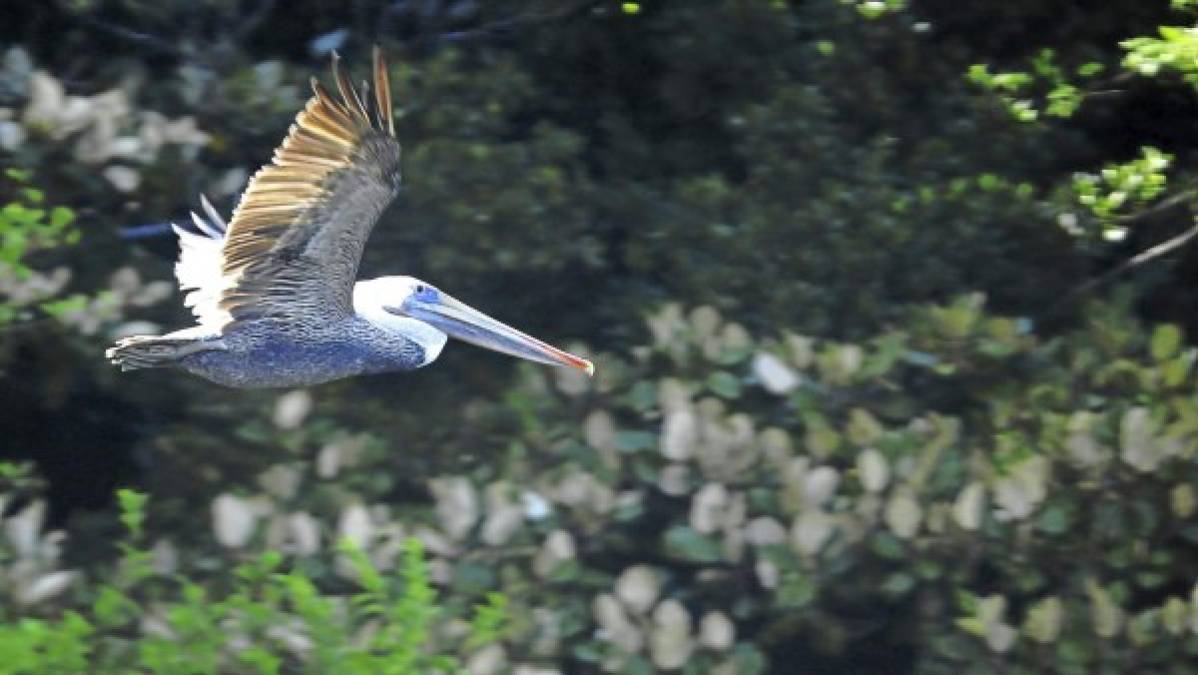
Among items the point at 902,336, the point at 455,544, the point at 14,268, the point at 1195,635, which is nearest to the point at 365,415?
the point at 455,544

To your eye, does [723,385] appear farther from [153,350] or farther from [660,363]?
[153,350]

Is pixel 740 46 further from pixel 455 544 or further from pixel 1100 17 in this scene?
pixel 455 544

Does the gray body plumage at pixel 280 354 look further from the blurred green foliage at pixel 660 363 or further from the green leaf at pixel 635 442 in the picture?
the green leaf at pixel 635 442

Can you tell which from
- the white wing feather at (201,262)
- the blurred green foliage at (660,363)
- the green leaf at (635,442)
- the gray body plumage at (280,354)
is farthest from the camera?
the green leaf at (635,442)

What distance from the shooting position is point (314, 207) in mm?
4086

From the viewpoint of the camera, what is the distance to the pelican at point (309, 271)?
4.07 m

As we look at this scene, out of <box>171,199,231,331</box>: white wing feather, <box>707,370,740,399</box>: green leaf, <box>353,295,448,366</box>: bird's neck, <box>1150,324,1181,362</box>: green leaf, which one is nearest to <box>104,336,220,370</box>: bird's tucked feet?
<box>353,295,448,366</box>: bird's neck

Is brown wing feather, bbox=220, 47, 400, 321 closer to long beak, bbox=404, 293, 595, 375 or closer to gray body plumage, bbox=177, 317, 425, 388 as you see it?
gray body plumage, bbox=177, 317, 425, 388

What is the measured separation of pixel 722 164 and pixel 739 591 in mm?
1776

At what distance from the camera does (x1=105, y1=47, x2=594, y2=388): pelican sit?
4.07 m

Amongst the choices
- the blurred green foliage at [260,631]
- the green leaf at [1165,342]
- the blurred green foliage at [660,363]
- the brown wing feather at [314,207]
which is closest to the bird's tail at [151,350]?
the brown wing feather at [314,207]

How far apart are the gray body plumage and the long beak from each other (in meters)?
0.28

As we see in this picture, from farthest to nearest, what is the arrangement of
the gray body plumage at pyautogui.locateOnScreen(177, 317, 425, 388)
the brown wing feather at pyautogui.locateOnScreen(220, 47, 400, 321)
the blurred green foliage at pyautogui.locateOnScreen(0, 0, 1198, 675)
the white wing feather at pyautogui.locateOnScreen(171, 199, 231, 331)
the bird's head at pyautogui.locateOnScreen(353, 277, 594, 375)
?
the blurred green foliage at pyautogui.locateOnScreen(0, 0, 1198, 675), the white wing feather at pyautogui.locateOnScreen(171, 199, 231, 331), the bird's head at pyautogui.locateOnScreen(353, 277, 594, 375), the gray body plumage at pyautogui.locateOnScreen(177, 317, 425, 388), the brown wing feather at pyautogui.locateOnScreen(220, 47, 400, 321)

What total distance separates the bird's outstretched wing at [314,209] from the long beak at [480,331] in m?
0.38
